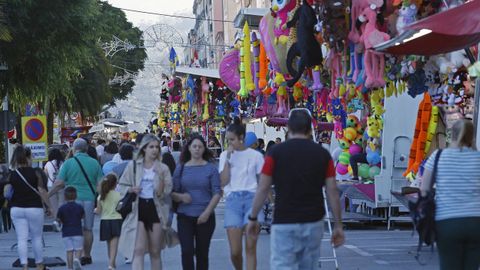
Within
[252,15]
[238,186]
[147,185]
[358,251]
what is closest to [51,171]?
[252,15]

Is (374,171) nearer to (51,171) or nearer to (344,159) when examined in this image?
(344,159)

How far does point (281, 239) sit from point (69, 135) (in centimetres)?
4738

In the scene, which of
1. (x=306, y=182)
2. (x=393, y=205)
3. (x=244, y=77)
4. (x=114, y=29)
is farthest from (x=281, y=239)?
(x=114, y=29)

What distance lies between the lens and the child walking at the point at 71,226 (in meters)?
13.4

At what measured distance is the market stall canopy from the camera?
1007 centimetres

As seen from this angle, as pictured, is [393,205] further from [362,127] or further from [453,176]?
[453,176]

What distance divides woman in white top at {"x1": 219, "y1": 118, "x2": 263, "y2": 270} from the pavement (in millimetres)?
2215

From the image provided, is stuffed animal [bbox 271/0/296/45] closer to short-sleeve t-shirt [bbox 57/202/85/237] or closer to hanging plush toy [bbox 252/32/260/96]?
hanging plush toy [bbox 252/32/260/96]

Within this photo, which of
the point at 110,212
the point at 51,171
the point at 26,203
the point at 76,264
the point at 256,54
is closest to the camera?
the point at 26,203

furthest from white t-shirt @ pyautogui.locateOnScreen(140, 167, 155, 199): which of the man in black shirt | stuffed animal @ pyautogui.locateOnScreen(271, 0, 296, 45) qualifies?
stuffed animal @ pyautogui.locateOnScreen(271, 0, 296, 45)

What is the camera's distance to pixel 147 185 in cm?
1103

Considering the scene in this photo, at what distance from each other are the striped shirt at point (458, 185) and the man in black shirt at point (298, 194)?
0.80 metres

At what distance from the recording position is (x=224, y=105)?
3588cm

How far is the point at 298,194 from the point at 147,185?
3270mm
